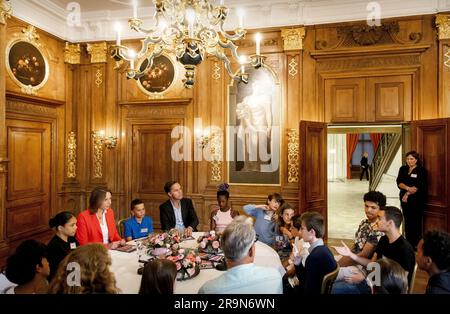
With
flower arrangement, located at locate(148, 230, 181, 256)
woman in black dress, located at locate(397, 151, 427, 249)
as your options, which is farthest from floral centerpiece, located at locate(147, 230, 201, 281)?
woman in black dress, located at locate(397, 151, 427, 249)

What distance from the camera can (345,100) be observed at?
6324 millimetres

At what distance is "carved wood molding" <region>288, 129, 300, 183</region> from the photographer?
639 centimetres

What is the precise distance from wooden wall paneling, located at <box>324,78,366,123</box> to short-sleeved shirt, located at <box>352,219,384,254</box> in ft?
10.8

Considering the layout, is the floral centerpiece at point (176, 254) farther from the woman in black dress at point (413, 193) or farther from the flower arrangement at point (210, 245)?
the woman in black dress at point (413, 193)

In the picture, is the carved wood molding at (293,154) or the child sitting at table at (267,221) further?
the carved wood molding at (293,154)

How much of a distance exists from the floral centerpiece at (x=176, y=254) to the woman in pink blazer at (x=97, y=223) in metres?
0.59

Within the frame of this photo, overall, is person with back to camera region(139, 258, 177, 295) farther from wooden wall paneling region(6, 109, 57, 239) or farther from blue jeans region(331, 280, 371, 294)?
wooden wall paneling region(6, 109, 57, 239)

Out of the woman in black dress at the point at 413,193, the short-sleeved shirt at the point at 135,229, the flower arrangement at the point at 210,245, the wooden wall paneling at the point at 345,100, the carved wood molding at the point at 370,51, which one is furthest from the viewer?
the wooden wall paneling at the point at 345,100

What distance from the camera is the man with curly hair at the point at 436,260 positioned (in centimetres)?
205

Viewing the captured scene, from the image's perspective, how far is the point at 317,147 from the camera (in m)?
6.26

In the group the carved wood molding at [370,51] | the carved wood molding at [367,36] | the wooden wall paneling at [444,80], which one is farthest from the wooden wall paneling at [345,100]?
the wooden wall paneling at [444,80]

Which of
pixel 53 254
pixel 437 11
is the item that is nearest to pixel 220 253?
pixel 53 254
